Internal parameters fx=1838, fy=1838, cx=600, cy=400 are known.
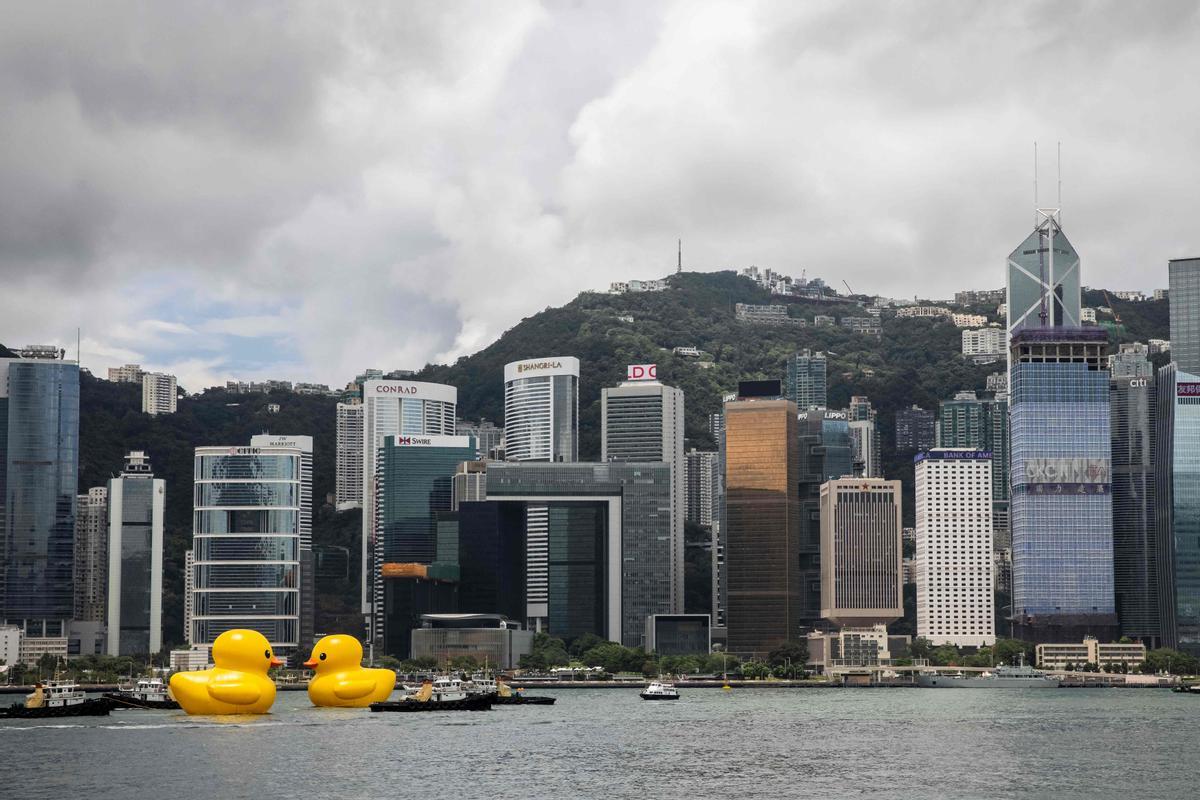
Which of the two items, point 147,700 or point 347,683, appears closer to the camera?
point 347,683

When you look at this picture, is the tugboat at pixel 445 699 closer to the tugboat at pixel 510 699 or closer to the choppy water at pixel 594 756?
the choppy water at pixel 594 756

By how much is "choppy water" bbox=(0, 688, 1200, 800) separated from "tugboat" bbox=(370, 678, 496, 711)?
48.6 inches

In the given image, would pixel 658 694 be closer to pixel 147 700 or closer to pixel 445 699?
pixel 445 699

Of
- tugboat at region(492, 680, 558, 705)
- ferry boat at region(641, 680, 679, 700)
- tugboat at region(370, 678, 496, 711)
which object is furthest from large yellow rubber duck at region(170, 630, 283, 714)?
ferry boat at region(641, 680, 679, 700)

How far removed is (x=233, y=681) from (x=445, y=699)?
116ft

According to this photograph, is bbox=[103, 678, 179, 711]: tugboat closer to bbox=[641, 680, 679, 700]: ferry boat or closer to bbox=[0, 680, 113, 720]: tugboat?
bbox=[0, 680, 113, 720]: tugboat

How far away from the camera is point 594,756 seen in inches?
3986

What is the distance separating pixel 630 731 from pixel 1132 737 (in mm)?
33129

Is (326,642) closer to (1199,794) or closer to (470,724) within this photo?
(470,724)

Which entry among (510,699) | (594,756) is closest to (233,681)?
(594,756)

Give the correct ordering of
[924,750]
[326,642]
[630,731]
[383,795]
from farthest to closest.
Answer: [630,731] → [326,642] → [924,750] → [383,795]

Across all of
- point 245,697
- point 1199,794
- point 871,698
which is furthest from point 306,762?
point 871,698

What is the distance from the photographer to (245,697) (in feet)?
357

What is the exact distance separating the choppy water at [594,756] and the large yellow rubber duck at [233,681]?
1715mm
